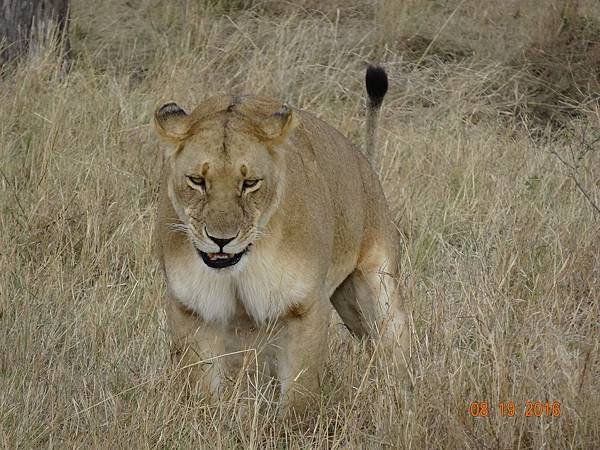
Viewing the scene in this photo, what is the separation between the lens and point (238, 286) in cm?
355

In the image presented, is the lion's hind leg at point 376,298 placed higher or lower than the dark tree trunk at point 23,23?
higher

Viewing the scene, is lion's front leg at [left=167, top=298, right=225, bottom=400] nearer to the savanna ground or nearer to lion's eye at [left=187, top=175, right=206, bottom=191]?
the savanna ground

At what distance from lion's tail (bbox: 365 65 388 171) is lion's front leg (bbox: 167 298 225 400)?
46.9 inches

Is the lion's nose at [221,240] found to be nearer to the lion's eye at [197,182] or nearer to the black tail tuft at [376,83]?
the lion's eye at [197,182]

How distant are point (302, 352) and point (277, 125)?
0.66 m

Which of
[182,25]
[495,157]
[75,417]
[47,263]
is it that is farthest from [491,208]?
[182,25]

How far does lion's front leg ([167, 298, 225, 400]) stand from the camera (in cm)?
358

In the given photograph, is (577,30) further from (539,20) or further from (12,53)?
(12,53)

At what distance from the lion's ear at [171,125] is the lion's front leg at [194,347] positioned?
0.47m

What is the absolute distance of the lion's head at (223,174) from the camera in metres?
3.29

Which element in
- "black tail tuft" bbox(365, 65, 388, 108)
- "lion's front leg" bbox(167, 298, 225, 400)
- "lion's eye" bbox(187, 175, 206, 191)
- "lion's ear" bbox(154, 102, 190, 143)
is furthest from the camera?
"black tail tuft" bbox(365, 65, 388, 108)
